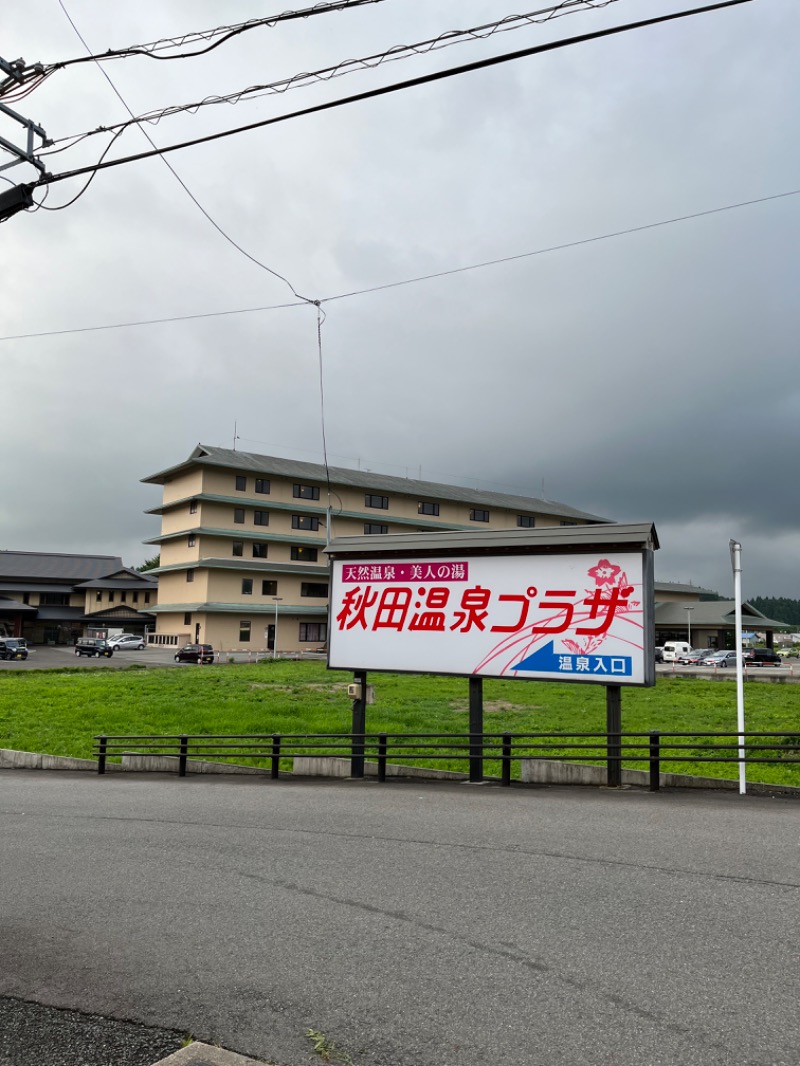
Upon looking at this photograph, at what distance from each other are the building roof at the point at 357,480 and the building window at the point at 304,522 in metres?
3.52

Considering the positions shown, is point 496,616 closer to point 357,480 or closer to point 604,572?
point 604,572

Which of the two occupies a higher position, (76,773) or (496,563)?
(496,563)

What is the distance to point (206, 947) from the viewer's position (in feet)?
18.1

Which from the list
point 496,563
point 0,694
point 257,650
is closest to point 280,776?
point 496,563

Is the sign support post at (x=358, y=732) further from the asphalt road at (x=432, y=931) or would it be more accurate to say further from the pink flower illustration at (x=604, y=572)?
the pink flower illustration at (x=604, y=572)

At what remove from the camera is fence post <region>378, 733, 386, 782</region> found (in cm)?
1301

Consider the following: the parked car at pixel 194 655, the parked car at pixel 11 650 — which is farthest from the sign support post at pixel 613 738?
the parked car at pixel 11 650

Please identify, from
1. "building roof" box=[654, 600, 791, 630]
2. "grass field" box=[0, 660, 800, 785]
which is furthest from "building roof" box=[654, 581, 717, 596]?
"grass field" box=[0, 660, 800, 785]

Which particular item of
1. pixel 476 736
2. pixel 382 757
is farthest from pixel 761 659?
pixel 382 757

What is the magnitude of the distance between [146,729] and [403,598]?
11703mm

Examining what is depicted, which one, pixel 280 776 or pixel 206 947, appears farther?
pixel 280 776

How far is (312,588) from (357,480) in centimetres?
1179

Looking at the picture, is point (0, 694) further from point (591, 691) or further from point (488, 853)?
point (488, 853)

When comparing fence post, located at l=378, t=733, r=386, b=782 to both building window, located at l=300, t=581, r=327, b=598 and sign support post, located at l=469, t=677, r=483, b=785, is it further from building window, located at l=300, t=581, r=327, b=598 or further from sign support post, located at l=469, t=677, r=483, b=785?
building window, located at l=300, t=581, r=327, b=598
